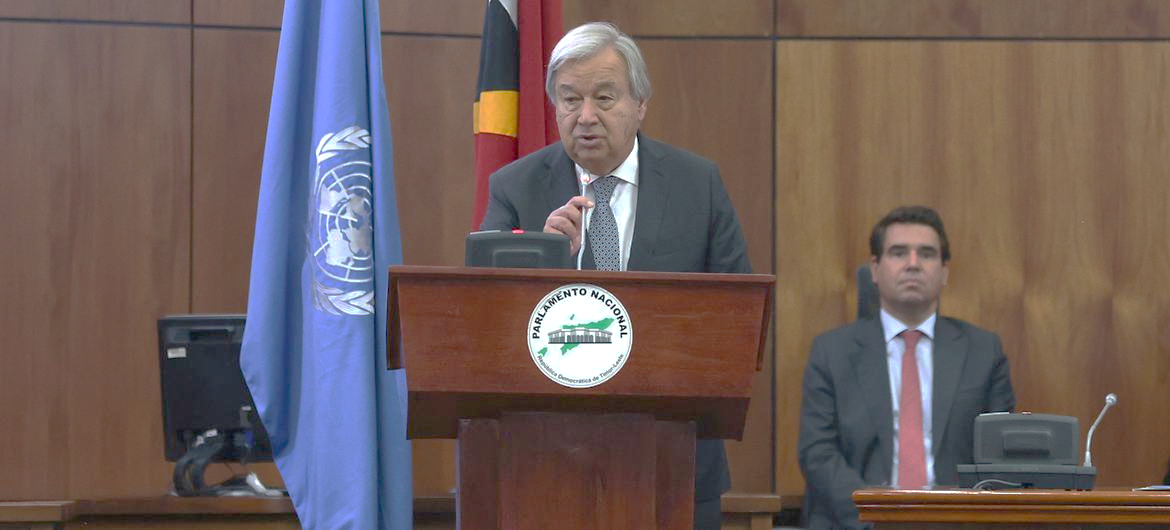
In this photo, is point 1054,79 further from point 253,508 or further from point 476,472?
point 476,472

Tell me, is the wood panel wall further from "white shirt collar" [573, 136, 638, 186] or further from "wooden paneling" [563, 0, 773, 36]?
"white shirt collar" [573, 136, 638, 186]

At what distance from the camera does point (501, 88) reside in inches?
165

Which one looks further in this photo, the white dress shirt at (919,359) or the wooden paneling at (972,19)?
the wooden paneling at (972,19)

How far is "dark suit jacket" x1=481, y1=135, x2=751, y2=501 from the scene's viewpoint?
2.94 metres

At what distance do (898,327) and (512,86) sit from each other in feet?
4.37

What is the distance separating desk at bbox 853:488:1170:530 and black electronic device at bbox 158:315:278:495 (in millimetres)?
1823

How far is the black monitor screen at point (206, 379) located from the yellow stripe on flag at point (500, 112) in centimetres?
84

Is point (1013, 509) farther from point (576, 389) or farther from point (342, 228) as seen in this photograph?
point (342, 228)

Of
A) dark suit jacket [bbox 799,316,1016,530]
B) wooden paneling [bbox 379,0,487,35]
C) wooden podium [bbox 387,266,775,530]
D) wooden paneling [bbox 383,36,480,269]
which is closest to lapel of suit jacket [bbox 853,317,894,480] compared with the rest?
dark suit jacket [bbox 799,316,1016,530]

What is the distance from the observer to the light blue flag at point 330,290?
3574 millimetres

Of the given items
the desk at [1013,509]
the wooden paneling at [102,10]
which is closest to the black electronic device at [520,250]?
the desk at [1013,509]

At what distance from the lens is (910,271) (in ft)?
15.0

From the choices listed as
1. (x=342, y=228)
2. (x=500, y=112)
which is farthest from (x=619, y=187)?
(x=500, y=112)

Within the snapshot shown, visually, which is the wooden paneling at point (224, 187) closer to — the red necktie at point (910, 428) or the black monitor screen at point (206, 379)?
the black monitor screen at point (206, 379)
